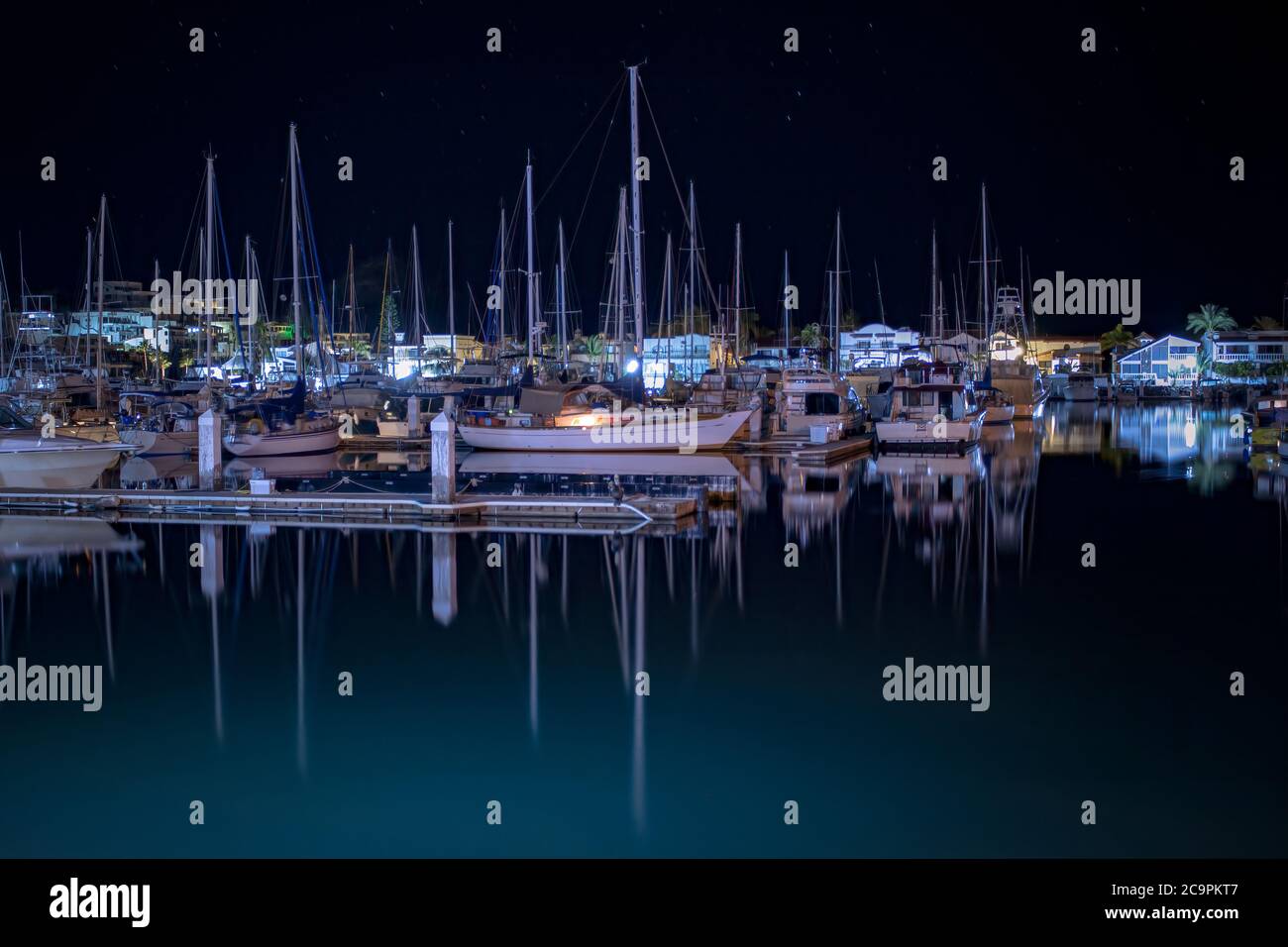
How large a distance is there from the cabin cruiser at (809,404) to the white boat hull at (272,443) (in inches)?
632

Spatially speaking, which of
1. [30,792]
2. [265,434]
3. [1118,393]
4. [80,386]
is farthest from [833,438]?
[1118,393]

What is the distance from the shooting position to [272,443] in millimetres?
43938

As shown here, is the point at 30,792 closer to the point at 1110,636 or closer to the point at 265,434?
the point at 1110,636

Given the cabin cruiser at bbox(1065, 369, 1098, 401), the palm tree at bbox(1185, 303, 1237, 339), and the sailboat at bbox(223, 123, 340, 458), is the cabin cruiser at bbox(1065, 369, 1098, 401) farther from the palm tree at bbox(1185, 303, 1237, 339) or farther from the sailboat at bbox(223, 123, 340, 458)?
the sailboat at bbox(223, 123, 340, 458)

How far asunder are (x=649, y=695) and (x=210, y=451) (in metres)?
18.7

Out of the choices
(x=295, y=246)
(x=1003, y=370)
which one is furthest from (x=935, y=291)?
(x=295, y=246)

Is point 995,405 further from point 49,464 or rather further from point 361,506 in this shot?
point 49,464

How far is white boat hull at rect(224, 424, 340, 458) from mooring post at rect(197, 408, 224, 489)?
1381cm

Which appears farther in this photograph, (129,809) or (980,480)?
(980,480)

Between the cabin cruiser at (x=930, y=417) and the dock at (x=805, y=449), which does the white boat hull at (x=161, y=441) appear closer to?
the dock at (x=805, y=449)

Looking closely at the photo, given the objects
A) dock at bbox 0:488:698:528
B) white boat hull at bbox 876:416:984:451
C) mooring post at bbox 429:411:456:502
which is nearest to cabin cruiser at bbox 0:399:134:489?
dock at bbox 0:488:698:528

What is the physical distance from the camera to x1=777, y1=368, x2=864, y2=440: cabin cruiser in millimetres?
47750
